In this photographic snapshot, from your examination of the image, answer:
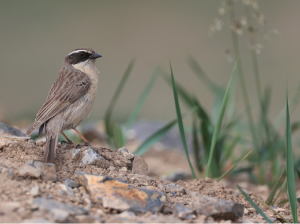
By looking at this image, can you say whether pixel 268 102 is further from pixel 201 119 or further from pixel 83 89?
pixel 83 89

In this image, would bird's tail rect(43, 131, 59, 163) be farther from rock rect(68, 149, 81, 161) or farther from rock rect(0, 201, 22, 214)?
rock rect(0, 201, 22, 214)

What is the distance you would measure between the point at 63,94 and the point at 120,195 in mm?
1695

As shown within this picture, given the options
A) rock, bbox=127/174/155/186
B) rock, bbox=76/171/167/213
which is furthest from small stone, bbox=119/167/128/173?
rock, bbox=76/171/167/213

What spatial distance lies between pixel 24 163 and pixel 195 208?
1.49 m

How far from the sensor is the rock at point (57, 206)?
7.59 ft

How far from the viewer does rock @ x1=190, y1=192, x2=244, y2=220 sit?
8.63 ft

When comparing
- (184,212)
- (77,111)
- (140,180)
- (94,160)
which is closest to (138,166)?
(140,180)

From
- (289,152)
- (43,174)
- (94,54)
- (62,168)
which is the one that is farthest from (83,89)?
(289,152)

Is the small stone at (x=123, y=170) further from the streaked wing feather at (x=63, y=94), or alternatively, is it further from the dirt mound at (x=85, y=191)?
the streaked wing feather at (x=63, y=94)

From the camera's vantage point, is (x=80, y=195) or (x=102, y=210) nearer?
(x=102, y=210)

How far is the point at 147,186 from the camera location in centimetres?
312

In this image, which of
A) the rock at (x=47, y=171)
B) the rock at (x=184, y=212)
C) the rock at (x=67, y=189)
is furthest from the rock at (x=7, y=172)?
the rock at (x=184, y=212)

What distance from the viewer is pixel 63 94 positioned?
3.91 m

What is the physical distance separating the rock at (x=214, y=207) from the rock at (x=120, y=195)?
0.89ft
